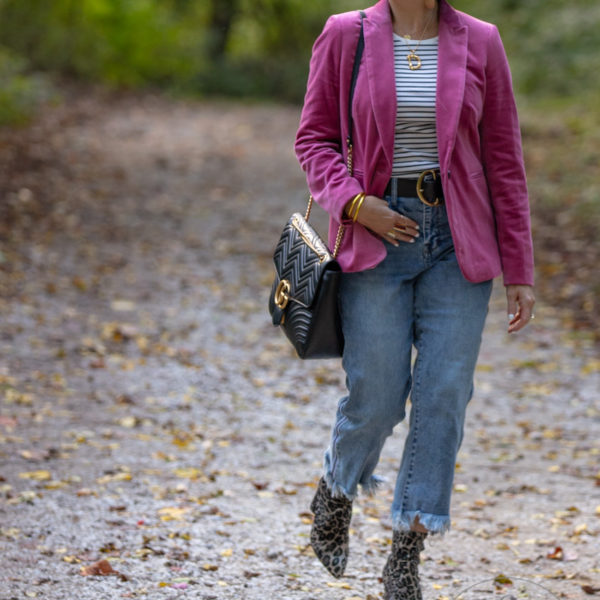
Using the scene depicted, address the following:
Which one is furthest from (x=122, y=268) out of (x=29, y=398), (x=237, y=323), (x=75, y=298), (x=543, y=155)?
(x=543, y=155)

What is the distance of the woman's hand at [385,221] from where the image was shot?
2922 millimetres

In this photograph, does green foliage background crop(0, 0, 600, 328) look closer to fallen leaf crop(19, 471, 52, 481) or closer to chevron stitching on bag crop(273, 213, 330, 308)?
fallen leaf crop(19, 471, 52, 481)

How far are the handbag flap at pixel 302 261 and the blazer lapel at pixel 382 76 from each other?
0.36m

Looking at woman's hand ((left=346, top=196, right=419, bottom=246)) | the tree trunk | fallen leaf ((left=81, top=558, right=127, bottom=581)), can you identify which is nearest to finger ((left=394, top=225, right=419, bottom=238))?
woman's hand ((left=346, top=196, right=419, bottom=246))

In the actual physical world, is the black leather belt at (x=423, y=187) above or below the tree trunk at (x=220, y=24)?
above

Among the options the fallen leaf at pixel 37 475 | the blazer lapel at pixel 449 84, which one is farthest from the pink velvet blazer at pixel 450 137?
the fallen leaf at pixel 37 475

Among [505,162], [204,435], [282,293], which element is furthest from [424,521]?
[204,435]

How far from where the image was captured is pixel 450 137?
9.43ft

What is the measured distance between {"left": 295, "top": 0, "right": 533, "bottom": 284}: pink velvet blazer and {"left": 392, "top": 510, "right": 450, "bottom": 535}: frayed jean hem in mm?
763

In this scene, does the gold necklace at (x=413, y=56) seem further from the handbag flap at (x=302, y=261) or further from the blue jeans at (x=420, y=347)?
the handbag flap at (x=302, y=261)

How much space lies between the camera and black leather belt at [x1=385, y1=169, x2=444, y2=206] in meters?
2.97

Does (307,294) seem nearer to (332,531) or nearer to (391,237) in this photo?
(391,237)

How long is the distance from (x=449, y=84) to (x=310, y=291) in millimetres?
759

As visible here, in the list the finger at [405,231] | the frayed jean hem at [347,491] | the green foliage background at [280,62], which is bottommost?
the green foliage background at [280,62]
